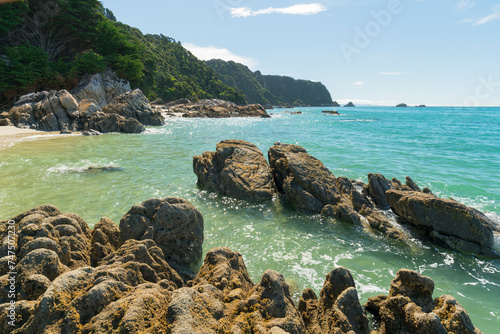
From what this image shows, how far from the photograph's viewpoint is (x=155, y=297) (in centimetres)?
358

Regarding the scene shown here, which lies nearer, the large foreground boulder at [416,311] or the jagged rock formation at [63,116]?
the large foreground boulder at [416,311]

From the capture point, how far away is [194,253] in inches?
291

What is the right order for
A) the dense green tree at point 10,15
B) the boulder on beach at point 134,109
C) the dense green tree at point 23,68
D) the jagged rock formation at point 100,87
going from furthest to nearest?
the jagged rock formation at point 100,87 < the boulder on beach at point 134,109 < the dense green tree at point 10,15 < the dense green tree at point 23,68

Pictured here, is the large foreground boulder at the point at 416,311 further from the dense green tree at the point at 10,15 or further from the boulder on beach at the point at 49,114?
the dense green tree at the point at 10,15

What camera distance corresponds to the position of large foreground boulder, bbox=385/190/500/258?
8242 mm

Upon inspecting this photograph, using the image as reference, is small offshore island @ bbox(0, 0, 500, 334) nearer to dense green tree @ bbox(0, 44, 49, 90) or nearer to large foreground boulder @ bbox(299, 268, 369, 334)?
large foreground boulder @ bbox(299, 268, 369, 334)

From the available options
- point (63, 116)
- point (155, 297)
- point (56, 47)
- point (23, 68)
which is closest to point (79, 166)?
point (155, 297)

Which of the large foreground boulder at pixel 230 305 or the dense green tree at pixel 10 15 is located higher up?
the dense green tree at pixel 10 15

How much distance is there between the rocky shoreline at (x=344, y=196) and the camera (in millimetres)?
8492

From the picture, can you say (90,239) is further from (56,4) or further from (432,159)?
(56,4)

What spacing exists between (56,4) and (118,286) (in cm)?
5844

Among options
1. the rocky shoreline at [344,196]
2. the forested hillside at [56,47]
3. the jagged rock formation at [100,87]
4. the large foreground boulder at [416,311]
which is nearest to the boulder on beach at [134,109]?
the jagged rock formation at [100,87]

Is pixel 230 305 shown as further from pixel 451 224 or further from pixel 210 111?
pixel 210 111

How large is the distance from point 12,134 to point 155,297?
3248 cm
